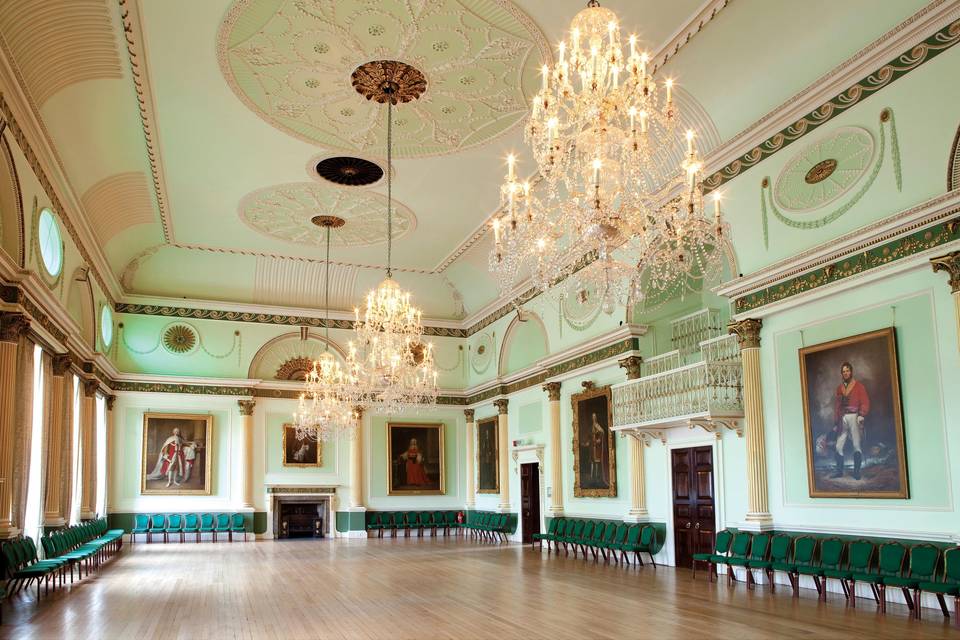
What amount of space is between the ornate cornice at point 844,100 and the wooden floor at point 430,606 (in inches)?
242

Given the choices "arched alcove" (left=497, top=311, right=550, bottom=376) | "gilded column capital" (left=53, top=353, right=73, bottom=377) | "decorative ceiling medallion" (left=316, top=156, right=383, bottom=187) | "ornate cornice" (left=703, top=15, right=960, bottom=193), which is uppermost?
"decorative ceiling medallion" (left=316, top=156, right=383, bottom=187)

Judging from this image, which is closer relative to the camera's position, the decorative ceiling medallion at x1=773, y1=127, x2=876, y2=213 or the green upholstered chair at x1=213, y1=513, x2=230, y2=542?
the decorative ceiling medallion at x1=773, y1=127, x2=876, y2=213

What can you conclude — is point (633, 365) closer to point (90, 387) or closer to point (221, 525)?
point (90, 387)

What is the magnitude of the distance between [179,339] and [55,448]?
26.9 ft

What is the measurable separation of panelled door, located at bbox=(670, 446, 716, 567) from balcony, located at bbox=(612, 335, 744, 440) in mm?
611

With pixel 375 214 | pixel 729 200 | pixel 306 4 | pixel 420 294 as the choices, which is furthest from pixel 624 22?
pixel 420 294

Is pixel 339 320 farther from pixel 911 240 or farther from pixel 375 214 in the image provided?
pixel 911 240

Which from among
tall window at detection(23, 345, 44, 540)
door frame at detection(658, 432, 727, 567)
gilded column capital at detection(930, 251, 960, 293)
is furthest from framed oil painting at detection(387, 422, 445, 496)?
gilded column capital at detection(930, 251, 960, 293)

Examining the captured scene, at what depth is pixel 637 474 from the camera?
1483 cm

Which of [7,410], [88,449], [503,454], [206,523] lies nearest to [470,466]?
[503,454]

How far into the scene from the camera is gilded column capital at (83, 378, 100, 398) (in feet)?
56.2

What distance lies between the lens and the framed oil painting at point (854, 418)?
30.5ft

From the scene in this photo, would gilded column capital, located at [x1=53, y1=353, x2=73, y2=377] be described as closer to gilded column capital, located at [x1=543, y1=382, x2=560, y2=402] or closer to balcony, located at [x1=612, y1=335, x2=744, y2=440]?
gilded column capital, located at [x1=543, y1=382, x2=560, y2=402]

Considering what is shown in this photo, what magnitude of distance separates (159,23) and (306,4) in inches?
78.7
